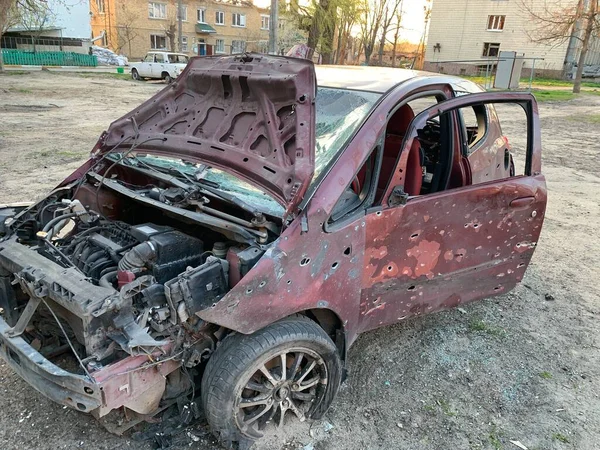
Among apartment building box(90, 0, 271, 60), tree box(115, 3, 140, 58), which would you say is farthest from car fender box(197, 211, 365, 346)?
tree box(115, 3, 140, 58)

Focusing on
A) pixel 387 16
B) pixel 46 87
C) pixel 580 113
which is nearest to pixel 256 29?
pixel 387 16

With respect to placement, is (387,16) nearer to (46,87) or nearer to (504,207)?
(46,87)

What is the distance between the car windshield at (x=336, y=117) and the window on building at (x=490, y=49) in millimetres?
39663

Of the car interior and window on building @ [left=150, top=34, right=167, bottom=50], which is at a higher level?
window on building @ [left=150, top=34, right=167, bottom=50]

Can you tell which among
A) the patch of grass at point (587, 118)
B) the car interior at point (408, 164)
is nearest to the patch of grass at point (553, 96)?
the patch of grass at point (587, 118)

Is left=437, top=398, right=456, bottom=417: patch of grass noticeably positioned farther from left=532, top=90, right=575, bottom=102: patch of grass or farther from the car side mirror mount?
left=532, top=90, right=575, bottom=102: patch of grass

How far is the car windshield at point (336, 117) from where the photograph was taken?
9.45 ft

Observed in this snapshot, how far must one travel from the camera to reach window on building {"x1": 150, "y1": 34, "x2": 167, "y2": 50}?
49.4 m

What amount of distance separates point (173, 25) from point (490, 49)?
28.0m

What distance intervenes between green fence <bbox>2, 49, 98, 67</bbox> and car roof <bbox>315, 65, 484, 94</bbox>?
39172mm

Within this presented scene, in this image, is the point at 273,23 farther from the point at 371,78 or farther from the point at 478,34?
the point at 478,34

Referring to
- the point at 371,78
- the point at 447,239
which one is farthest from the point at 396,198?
the point at 371,78

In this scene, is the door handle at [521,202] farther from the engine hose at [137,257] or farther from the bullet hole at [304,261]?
the engine hose at [137,257]

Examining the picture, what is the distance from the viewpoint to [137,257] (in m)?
2.58
